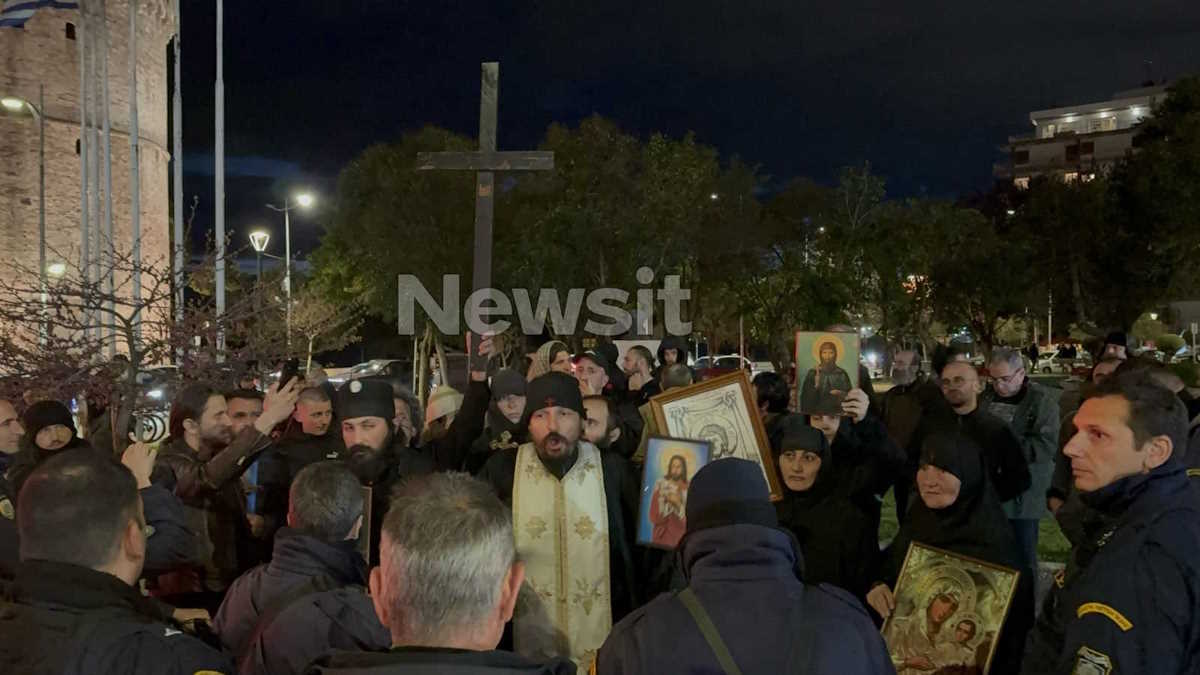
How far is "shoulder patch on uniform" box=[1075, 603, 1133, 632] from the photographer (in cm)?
295

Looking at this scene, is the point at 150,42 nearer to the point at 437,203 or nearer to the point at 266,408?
the point at 437,203

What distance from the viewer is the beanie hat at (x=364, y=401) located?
5.22 metres

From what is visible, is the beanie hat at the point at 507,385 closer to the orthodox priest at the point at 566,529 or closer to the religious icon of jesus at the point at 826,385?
the orthodox priest at the point at 566,529

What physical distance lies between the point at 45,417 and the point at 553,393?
→ 10.4ft

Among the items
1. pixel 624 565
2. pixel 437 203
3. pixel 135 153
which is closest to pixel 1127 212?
pixel 437 203

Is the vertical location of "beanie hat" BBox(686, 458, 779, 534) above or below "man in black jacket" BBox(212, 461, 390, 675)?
above

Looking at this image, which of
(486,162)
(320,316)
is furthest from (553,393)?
(320,316)

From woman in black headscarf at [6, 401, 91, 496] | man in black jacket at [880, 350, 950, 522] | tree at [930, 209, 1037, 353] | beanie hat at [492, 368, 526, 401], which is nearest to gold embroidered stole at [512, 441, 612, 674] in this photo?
beanie hat at [492, 368, 526, 401]

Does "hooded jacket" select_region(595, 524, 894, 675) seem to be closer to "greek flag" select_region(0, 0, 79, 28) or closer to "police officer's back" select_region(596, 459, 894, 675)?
"police officer's back" select_region(596, 459, 894, 675)

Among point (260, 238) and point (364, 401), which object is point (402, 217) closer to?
point (260, 238)

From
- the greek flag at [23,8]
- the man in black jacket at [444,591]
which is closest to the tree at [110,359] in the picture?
the man in black jacket at [444,591]

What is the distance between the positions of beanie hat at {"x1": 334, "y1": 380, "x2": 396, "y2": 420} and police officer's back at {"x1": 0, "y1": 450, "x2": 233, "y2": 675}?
237cm

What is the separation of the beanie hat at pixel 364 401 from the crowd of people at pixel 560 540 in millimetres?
17

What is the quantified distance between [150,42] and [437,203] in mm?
15754
